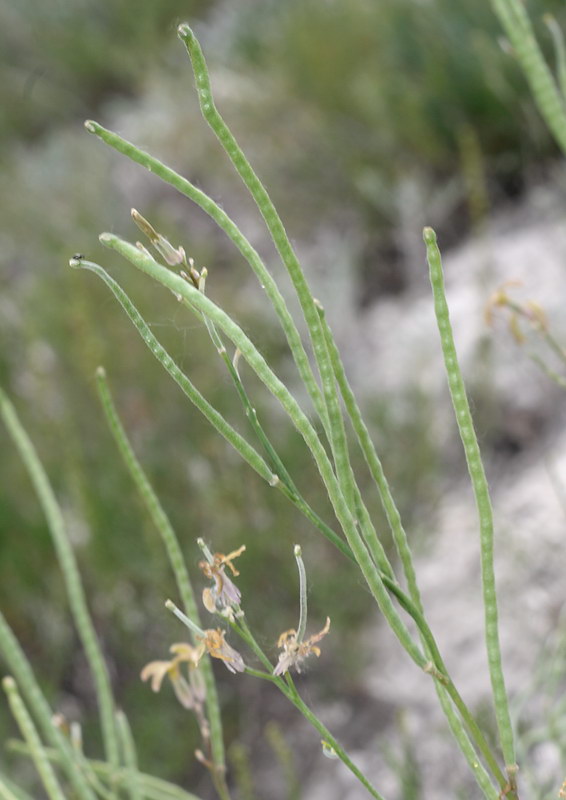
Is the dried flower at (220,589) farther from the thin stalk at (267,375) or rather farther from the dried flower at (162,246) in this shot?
the dried flower at (162,246)

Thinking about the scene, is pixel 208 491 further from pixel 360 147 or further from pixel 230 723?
pixel 360 147

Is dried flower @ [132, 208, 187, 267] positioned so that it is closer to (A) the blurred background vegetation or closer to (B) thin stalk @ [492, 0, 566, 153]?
(A) the blurred background vegetation

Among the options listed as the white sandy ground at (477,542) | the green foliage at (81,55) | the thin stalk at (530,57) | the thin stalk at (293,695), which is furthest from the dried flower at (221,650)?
the green foliage at (81,55)

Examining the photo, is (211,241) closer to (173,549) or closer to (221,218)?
(173,549)

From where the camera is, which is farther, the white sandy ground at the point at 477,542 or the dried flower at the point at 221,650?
the white sandy ground at the point at 477,542

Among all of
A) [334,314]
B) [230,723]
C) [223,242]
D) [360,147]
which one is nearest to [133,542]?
[230,723]

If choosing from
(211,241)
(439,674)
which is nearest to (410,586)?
(439,674)
